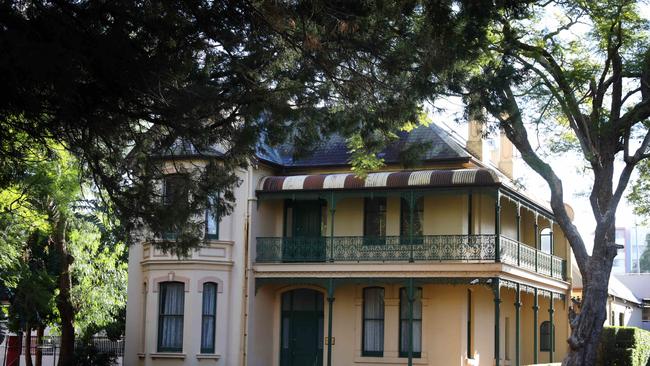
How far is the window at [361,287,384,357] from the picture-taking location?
30.2 meters

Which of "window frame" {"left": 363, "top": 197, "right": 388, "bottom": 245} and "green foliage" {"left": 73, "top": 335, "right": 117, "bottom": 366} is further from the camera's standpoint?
"green foliage" {"left": 73, "top": 335, "right": 117, "bottom": 366}

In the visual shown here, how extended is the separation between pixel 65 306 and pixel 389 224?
10.5m

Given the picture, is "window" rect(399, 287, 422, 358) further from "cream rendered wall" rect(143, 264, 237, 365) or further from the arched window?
the arched window

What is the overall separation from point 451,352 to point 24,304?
1288 cm

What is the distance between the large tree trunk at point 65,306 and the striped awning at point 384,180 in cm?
653

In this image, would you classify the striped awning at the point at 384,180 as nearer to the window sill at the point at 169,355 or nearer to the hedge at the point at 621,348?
the window sill at the point at 169,355

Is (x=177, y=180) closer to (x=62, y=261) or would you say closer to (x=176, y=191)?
(x=176, y=191)

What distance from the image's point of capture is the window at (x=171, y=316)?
30.1 metres

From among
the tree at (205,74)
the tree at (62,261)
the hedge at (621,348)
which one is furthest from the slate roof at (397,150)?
the tree at (205,74)

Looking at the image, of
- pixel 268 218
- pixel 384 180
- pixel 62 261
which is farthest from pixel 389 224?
pixel 62 261

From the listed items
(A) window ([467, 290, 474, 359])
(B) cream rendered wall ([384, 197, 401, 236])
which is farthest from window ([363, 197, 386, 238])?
(A) window ([467, 290, 474, 359])

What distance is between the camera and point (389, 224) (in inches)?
1204

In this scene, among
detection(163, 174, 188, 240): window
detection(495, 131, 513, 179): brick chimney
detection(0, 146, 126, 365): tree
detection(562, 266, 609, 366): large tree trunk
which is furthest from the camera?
detection(495, 131, 513, 179): brick chimney

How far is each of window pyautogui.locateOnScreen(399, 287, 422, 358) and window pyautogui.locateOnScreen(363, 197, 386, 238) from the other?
1.98 metres
